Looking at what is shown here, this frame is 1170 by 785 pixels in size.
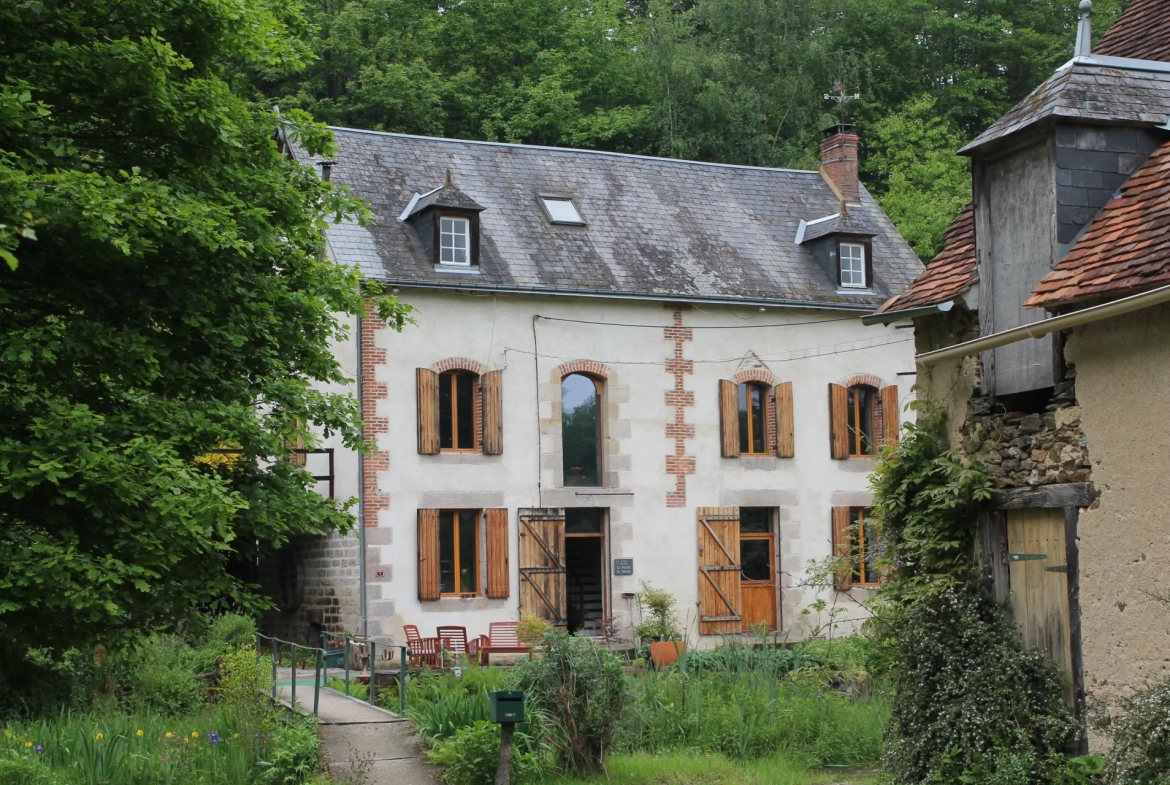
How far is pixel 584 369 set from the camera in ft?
69.1

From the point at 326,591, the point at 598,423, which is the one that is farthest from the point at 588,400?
the point at 326,591

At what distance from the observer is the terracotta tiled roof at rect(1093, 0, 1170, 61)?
11.3 meters

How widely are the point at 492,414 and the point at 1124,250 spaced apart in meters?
12.5

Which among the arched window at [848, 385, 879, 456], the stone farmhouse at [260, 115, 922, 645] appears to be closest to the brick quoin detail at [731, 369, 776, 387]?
the stone farmhouse at [260, 115, 922, 645]

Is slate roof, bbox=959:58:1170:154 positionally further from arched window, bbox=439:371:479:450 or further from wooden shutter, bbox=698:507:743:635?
wooden shutter, bbox=698:507:743:635

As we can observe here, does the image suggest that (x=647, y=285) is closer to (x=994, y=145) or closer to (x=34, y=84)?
(x=994, y=145)

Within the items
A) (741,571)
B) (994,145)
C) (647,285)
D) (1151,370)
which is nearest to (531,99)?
(647,285)

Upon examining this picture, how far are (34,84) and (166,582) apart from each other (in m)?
3.34

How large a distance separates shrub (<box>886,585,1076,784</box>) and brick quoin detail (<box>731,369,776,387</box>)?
38.8 feet

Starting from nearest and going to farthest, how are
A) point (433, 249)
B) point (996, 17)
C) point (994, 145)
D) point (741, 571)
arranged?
point (994, 145), point (433, 249), point (741, 571), point (996, 17)

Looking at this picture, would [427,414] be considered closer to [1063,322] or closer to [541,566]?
[541,566]

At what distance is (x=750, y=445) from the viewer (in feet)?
73.1

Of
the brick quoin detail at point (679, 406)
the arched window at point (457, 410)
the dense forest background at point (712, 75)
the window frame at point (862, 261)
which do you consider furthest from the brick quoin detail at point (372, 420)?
the dense forest background at point (712, 75)

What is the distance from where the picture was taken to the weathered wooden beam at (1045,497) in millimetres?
9242
